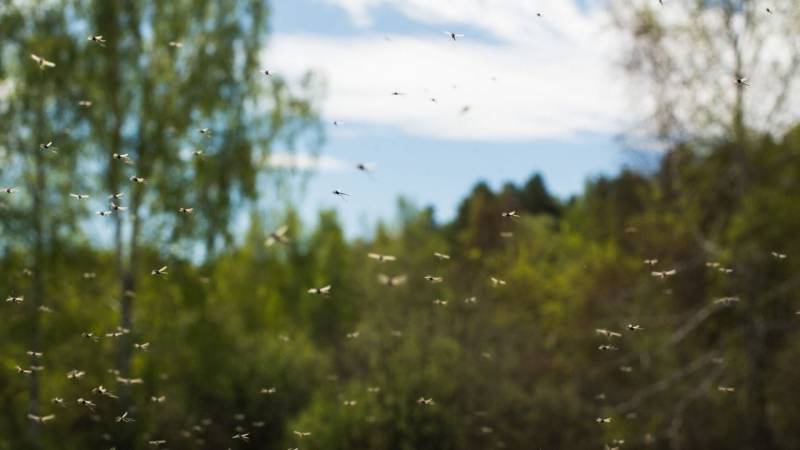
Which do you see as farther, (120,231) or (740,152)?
(120,231)

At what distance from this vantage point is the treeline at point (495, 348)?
16.9 meters

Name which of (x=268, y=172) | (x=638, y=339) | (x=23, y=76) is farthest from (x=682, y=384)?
(x=23, y=76)

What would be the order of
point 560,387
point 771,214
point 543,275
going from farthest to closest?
1. point 543,275
2. point 560,387
3. point 771,214

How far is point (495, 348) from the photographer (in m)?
22.6

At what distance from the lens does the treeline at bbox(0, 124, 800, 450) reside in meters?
16.9

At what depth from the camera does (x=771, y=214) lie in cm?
1792

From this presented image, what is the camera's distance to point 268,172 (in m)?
23.3

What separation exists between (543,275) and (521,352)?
4.25 m

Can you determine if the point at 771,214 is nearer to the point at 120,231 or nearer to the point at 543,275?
the point at 543,275

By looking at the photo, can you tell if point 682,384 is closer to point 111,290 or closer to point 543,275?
point 543,275

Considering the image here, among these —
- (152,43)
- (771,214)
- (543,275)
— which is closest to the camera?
(771,214)

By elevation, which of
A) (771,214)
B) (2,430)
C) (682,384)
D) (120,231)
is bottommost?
(2,430)

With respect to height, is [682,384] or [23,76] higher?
[23,76]

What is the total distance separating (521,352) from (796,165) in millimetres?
8682
